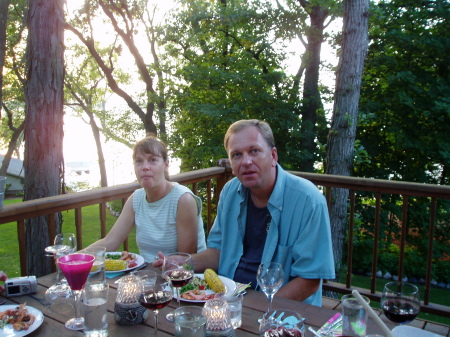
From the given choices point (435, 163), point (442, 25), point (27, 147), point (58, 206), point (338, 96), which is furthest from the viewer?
point (435, 163)

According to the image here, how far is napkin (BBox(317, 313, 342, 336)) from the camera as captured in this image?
1.19 meters

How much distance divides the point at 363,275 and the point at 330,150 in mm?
4303

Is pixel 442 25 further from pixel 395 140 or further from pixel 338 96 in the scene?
pixel 338 96

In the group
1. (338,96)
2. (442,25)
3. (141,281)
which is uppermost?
(442,25)

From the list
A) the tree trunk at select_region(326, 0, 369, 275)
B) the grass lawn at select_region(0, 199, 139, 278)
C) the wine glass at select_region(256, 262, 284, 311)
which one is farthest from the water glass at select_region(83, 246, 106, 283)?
the grass lawn at select_region(0, 199, 139, 278)

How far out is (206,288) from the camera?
1.49m

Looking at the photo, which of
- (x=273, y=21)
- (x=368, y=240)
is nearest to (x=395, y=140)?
(x=368, y=240)

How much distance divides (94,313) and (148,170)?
4.14 ft

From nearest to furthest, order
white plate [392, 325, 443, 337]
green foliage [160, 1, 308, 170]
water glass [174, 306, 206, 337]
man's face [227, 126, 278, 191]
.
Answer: water glass [174, 306, 206, 337] < white plate [392, 325, 443, 337] < man's face [227, 126, 278, 191] < green foliage [160, 1, 308, 170]

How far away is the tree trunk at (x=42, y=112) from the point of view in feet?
11.5

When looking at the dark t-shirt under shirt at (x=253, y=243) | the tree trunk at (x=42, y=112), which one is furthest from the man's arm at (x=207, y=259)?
the tree trunk at (x=42, y=112)

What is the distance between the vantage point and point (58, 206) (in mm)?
2326

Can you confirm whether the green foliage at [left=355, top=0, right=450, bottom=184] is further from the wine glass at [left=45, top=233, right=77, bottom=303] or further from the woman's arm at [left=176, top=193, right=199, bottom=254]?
the wine glass at [left=45, top=233, right=77, bottom=303]

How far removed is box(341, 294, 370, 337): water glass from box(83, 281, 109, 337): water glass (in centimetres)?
75
